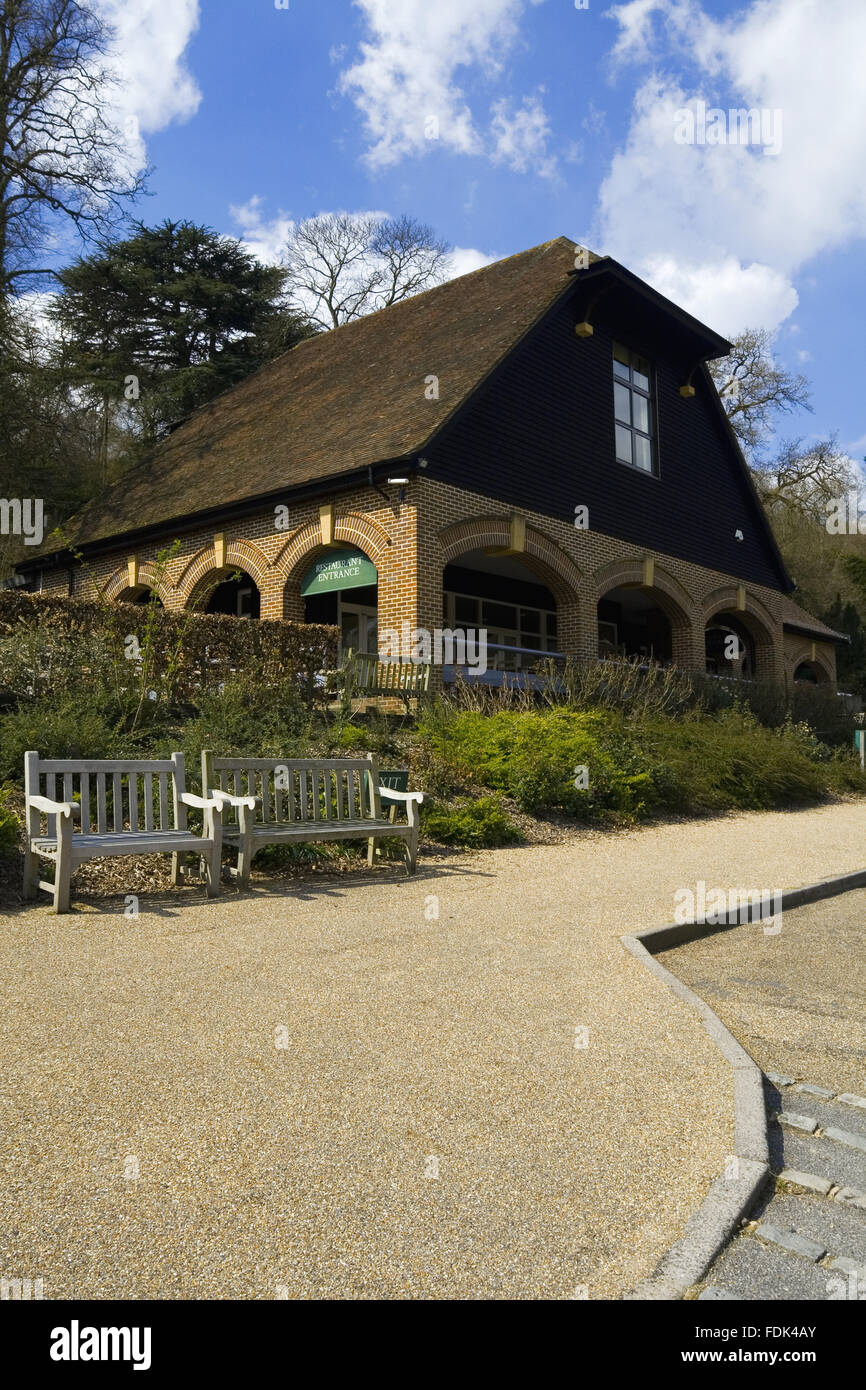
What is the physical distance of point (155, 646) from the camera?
451 inches

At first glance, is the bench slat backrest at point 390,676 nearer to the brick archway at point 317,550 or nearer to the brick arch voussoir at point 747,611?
the brick archway at point 317,550

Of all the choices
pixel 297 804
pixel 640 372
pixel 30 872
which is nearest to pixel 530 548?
pixel 640 372

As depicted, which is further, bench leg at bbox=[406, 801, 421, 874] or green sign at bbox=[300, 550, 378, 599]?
green sign at bbox=[300, 550, 378, 599]

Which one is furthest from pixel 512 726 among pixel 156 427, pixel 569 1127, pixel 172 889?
pixel 156 427

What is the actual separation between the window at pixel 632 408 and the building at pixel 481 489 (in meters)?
0.06

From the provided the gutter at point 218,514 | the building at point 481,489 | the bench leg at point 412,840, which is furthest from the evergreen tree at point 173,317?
the bench leg at point 412,840

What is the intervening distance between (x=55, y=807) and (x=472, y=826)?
4.44 meters

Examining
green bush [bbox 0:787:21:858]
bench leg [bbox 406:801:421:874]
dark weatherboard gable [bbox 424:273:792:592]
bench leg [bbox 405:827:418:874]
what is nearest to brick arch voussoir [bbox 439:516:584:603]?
dark weatherboard gable [bbox 424:273:792:592]

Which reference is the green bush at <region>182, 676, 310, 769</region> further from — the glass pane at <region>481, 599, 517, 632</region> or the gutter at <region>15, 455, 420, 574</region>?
the glass pane at <region>481, 599, 517, 632</region>

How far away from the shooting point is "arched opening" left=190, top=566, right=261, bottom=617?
1945cm

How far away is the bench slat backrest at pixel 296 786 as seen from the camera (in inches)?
309

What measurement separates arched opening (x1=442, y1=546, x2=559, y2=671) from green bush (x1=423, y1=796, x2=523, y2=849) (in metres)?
9.87

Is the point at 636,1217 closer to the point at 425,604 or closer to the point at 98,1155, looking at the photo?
the point at 98,1155

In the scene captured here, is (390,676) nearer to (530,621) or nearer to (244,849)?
(244,849)
